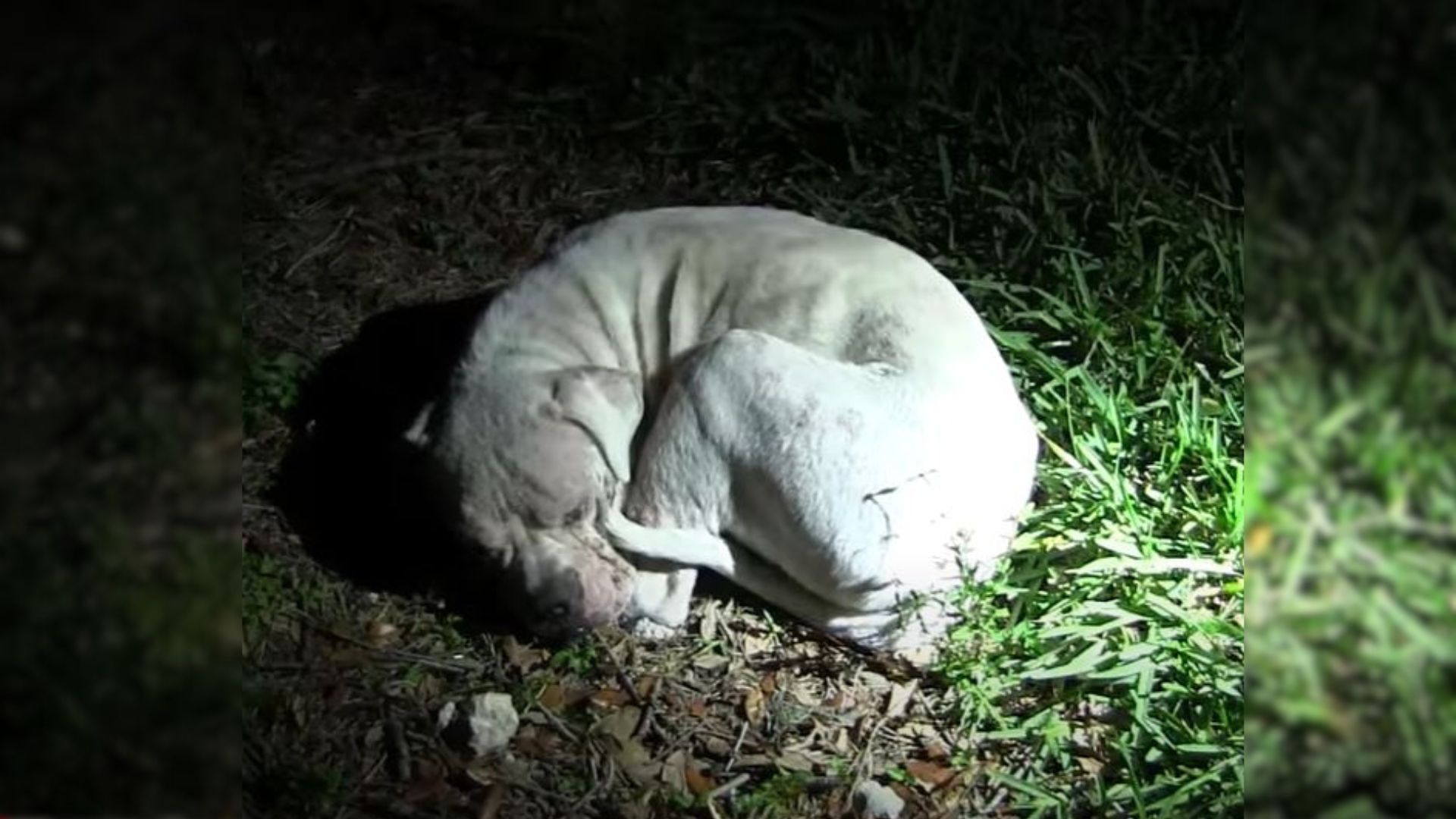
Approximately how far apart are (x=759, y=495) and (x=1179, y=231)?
0.68 metres

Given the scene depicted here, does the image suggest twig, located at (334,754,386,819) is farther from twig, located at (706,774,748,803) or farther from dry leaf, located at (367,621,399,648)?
twig, located at (706,774,748,803)

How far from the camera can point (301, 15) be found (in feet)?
5.43

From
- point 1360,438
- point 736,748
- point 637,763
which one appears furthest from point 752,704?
point 1360,438

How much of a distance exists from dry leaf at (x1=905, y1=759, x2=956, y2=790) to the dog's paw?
0.34 meters

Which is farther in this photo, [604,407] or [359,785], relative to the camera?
[604,407]

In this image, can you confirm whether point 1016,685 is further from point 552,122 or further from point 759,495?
point 552,122

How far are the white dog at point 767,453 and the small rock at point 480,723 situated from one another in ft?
0.39

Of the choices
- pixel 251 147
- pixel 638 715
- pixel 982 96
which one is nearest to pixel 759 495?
pixel 638 715

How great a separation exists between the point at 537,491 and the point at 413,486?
167 millimetres

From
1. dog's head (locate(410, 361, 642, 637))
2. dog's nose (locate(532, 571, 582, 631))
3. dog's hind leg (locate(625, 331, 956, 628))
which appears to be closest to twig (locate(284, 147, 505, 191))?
dog's head (locate(410, 361, 642, 637))

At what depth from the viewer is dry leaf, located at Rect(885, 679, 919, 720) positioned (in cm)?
188

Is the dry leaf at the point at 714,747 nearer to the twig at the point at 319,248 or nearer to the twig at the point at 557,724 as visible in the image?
the twig at the point at 557,724

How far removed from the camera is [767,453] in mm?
1896

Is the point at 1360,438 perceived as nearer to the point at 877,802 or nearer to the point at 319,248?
the point at 877,802
